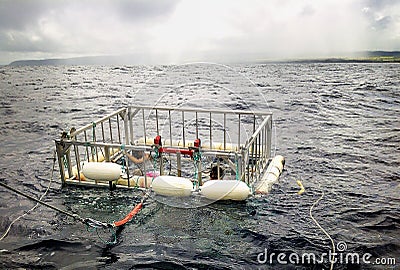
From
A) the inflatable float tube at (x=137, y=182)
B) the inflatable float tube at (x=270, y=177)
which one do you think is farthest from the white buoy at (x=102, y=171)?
the inflatable float tube at (x=270, y=177)

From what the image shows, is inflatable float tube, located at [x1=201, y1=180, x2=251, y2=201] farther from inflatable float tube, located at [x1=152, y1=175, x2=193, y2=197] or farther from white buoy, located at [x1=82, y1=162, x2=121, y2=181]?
white buoy, located at [x1=82, y1=162, x2=121, y2=181]

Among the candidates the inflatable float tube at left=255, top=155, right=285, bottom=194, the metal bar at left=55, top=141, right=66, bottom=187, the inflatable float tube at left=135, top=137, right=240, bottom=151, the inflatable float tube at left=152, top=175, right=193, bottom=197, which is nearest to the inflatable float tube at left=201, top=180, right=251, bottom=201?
the inflatable float tube at left=152, top=175, right=193, bottom=197

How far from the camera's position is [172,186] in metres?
8.35

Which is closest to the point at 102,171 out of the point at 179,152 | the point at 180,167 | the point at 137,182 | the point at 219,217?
the point at 137,182

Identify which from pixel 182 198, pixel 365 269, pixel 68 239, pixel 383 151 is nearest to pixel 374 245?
pixel 365 269

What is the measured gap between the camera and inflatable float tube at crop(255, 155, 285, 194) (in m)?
9.21

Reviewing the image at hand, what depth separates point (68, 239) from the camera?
7715 mm

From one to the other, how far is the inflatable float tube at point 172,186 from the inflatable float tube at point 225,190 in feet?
1.17

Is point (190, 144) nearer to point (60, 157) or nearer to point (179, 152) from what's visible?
point (179, 152)

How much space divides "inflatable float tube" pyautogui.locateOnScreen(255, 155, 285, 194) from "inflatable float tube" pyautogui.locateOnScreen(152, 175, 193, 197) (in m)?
1.82

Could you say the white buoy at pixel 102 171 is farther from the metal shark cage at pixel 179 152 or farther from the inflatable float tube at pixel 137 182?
the inflatable float tube at pixel 137 182

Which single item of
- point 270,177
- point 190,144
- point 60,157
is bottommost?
point 270,177

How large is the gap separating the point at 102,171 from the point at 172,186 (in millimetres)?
1868

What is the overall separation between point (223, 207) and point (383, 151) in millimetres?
8357
